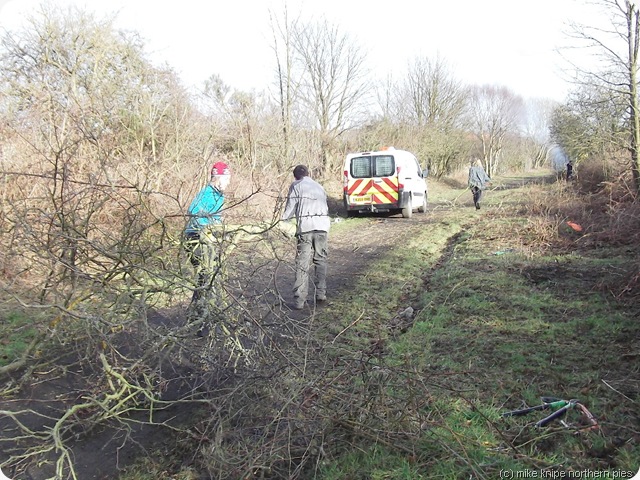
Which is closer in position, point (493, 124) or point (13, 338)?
point (13, 338)

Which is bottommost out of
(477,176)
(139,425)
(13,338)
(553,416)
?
(139,425)

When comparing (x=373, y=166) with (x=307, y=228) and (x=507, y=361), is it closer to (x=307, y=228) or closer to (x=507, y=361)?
(x=307, y=228)

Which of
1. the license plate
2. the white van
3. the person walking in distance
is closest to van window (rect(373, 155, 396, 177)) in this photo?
the white van

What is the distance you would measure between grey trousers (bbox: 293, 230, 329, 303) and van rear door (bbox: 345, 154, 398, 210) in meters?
7.90

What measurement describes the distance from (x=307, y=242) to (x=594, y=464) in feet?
12.4

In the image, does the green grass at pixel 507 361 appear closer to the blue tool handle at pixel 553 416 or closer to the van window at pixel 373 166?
the blue tool handle at pixel 553 416

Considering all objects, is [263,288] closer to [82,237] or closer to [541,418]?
[82,237]

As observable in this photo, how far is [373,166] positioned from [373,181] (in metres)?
0.47

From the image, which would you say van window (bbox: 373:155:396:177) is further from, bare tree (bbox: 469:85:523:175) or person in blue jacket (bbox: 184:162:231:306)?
bare tree (bbox: 469:85:523:175)

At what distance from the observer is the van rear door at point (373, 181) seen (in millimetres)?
13133

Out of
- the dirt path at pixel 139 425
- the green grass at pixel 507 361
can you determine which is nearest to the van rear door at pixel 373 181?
the green grass at pixel 507 361

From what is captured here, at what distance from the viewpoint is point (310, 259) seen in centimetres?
578

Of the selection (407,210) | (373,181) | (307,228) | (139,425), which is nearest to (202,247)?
(139,425)

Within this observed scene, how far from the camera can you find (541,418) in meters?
2.90
